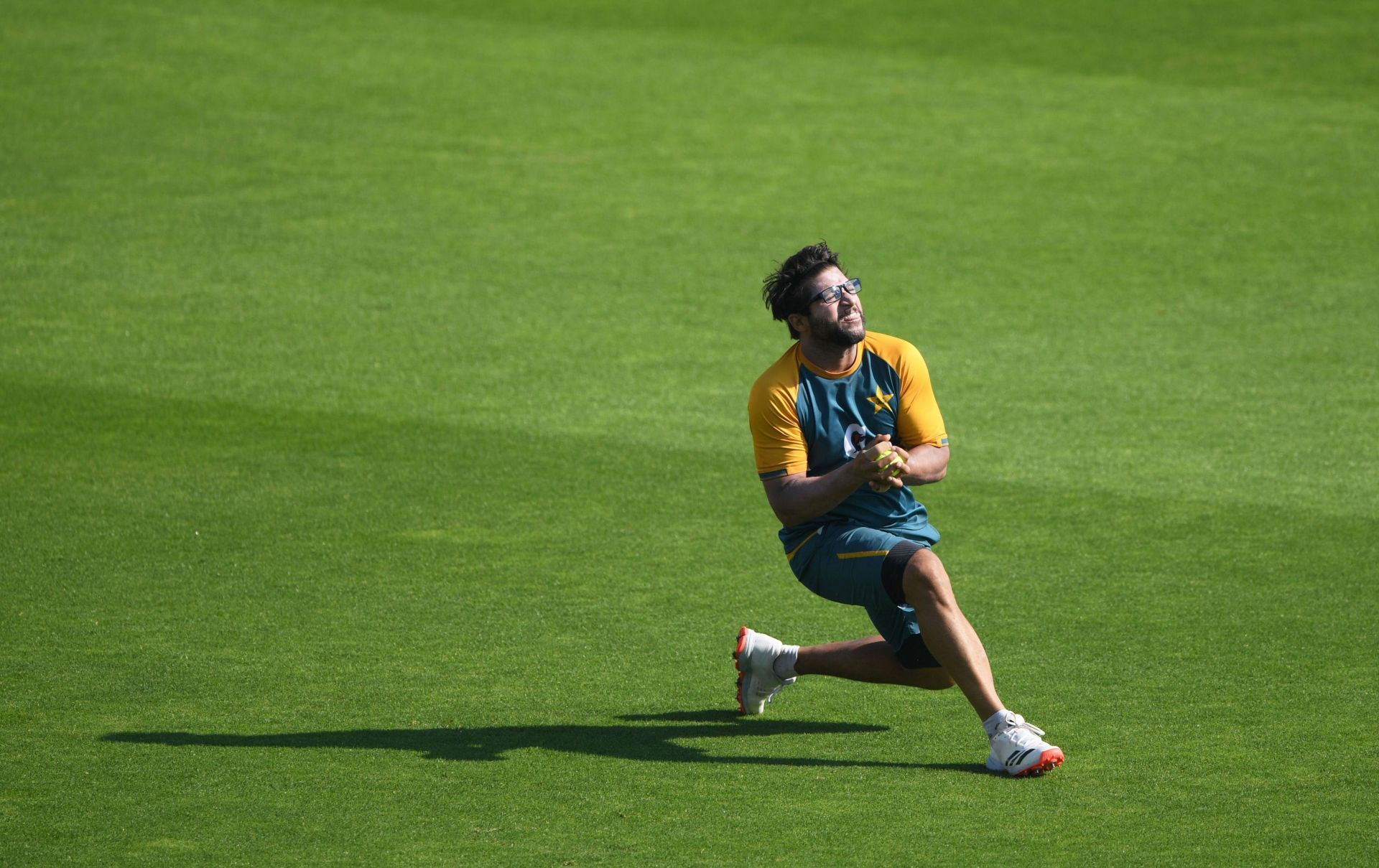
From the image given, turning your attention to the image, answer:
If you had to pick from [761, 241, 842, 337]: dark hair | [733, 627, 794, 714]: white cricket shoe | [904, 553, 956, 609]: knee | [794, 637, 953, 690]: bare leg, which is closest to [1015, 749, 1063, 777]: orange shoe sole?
[904, 553, 956, 609]: knee

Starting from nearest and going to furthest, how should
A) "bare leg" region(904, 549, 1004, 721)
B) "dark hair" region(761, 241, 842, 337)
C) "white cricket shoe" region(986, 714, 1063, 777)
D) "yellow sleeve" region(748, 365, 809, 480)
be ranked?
"white cricket shoe" region(986, 714, 1063, 777) < "bare leg" region(904, 549, 1004, 721) < "yellow sleeve" region(748, 365, 809, 480) < "dark hair" region(761, 241, 842, 337)

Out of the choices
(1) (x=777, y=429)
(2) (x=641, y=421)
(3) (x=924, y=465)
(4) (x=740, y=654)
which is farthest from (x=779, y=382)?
(2) (x=641, y=421)

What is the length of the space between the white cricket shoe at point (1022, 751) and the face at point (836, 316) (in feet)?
5.00

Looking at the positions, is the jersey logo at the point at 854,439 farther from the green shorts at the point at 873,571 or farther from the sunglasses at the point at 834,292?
the sunglasses at the point at 834,292

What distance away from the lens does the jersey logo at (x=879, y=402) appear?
628 cm

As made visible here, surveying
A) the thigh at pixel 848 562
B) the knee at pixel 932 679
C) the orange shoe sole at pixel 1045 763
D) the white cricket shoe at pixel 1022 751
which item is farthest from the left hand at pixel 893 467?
the orange shoe sole at pixel 1045 763

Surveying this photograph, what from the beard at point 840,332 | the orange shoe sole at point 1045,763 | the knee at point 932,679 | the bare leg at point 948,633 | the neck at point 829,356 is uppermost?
the beard at point 840,332

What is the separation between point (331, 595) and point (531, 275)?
22.9 ft

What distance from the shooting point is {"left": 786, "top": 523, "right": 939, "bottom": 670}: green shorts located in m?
5.95

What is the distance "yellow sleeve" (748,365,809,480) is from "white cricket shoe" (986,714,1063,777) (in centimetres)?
121

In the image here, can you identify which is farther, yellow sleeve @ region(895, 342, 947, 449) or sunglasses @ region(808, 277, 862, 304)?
yellow sleeve @ region(895, 342, 947, 449)

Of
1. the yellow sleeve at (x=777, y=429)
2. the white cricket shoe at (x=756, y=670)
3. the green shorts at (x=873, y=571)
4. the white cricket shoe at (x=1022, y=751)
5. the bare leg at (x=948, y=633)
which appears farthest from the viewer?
the white cricket shoe at (x=756, y=670)

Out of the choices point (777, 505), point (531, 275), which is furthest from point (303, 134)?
point (777, 505)

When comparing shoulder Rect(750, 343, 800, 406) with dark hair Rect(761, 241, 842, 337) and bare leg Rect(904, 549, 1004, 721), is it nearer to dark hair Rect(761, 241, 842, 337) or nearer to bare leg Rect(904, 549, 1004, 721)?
dark hair Rect(761, 241, 842, 337)
